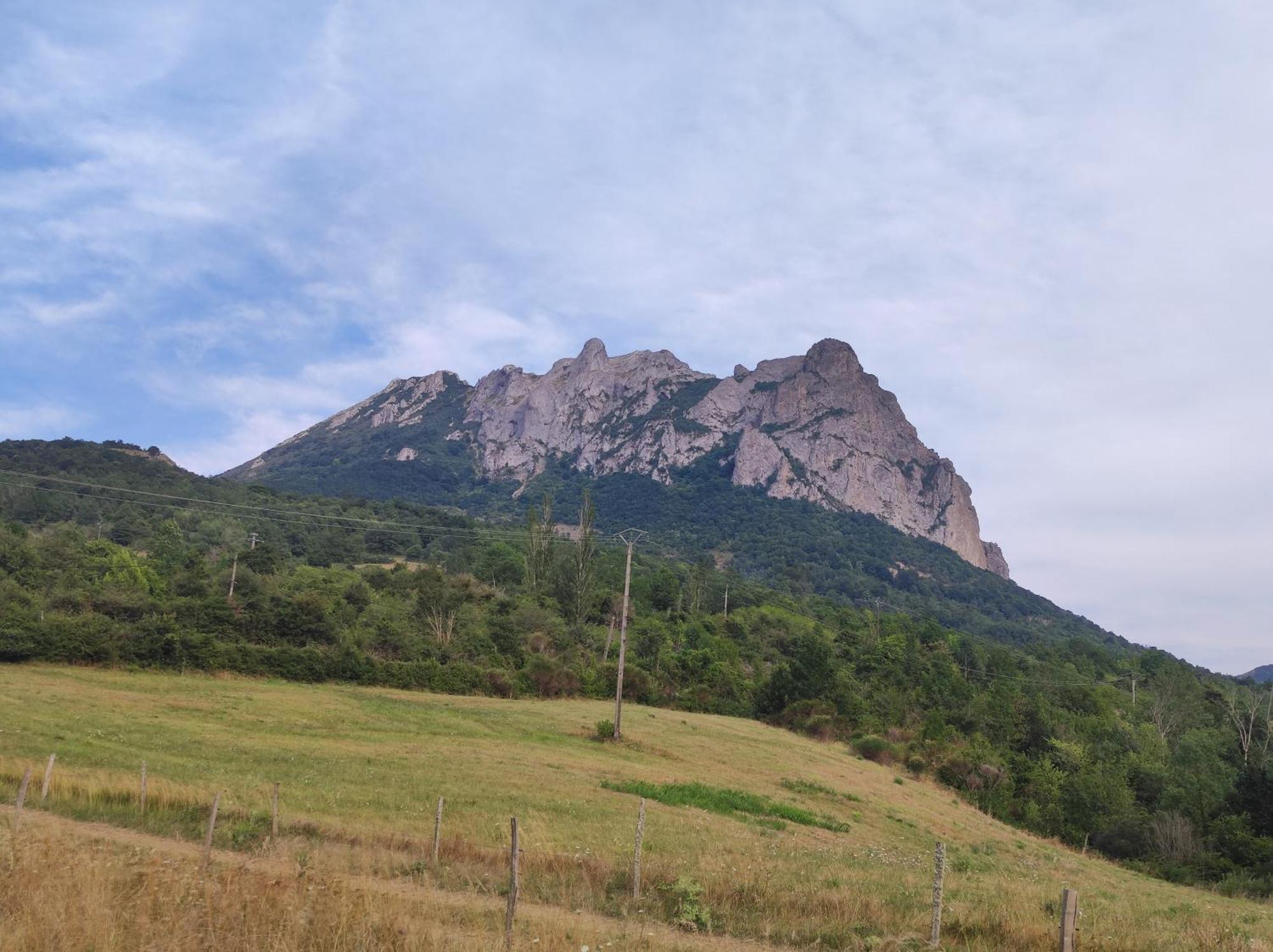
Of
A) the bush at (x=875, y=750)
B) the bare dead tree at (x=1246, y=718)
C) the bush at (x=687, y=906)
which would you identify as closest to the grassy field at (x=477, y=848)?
the bush at (x=687, y=906)

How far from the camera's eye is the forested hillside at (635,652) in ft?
160

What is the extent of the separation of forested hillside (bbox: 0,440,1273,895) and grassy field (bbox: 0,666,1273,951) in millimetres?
10314

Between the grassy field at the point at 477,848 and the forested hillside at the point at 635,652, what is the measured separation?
1031 cm

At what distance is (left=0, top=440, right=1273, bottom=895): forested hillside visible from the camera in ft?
160

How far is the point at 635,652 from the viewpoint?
73.8 m

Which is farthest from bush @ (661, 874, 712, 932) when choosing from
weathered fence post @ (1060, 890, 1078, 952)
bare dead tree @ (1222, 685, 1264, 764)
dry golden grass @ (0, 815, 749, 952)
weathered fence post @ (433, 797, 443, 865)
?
bare dead tree @ (1222, 685, 1264, 764)

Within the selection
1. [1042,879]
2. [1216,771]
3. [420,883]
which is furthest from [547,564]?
[420,883]

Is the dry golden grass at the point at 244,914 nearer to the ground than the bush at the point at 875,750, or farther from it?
farther from it

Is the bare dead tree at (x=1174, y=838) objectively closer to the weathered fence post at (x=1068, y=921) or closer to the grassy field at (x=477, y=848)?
the grassy field at (x=477, y=848)

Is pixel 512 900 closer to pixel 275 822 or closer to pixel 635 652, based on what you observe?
pixel 275 822

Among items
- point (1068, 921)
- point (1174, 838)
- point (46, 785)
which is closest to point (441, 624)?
point (46, 785)

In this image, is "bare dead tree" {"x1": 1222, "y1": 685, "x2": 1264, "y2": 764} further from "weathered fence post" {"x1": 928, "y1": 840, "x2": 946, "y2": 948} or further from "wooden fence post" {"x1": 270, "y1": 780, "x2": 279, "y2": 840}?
"wooden fence post" {"x1": 270, "y1": 780, "x2": 279, "y2": 840}

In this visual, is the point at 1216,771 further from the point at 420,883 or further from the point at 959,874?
the point at 420,883

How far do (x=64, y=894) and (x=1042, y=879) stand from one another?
22650 mm
